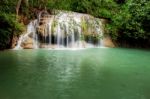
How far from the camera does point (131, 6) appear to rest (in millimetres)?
22719

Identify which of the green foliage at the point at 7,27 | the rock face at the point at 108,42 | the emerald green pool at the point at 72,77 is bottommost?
the emerald green pool at the point at 72,77

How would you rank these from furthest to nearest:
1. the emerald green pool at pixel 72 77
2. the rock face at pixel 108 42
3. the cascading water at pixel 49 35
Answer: the rock face at pixel 108 42, the cascading water at pixel 49 35, the emerald green pool at pixel 72 77

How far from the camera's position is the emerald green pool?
891 centimetres

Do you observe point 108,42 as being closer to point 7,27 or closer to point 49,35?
point 49,35

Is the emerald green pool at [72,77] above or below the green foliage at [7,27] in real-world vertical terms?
below

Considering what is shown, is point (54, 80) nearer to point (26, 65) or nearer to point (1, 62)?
point (26, 65)

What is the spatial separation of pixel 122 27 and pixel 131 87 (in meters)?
13.2

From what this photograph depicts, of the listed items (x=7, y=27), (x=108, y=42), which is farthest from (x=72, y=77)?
(x=108, y=42)

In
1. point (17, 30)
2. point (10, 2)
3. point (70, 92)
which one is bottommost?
point (70, 92)

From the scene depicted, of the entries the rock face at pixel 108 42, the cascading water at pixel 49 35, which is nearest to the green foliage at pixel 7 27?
the cascading water at pixel 49 35

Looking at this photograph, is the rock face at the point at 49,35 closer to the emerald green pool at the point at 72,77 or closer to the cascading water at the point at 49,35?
the cascading water at the point at 49,35

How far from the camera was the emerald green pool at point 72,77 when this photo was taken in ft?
29.2

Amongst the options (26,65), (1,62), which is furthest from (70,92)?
(1,62)

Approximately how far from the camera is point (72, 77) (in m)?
11.2
